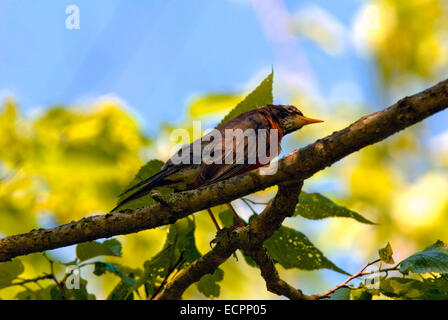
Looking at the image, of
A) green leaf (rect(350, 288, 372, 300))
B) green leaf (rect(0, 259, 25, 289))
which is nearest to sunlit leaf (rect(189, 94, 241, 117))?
green leaf (rect(0, 259, 25, 289))

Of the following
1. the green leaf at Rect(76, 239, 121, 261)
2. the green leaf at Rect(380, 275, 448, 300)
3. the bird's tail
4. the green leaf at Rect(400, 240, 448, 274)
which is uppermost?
the bird's tail

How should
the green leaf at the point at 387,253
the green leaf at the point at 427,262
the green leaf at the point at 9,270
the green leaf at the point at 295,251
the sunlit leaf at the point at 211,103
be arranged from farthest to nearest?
1. the sunlit leaf at the point at 211,103
2. the green leaf at the point at 295,251
3. the green leaf at the point at 9,270
4. the green leaf at the point at 387,253
5. the green leaf at the point at 427,262

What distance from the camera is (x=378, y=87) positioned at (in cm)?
896

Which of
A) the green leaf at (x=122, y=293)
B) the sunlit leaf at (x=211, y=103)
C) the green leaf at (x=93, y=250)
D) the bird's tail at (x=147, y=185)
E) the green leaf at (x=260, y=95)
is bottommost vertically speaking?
the green leaf at (x=122, y=293)

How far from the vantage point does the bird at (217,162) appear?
4.02 metres

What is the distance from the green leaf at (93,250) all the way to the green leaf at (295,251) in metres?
1.12

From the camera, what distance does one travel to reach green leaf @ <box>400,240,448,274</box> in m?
2.90

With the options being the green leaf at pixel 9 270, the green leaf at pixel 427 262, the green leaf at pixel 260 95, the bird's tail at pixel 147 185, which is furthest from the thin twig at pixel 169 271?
the green leaf at pixel 427 262

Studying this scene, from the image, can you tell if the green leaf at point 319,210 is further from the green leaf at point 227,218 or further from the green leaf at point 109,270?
the green leaf at point 109,270

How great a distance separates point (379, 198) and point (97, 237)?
561 centimetres

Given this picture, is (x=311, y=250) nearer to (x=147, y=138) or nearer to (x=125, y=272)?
(x=125, y=272)

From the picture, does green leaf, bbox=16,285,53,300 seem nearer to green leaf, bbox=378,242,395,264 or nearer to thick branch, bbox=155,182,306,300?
thick branch, bbox=155,182,306,300

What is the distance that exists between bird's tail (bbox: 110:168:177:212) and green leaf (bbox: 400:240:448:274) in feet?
6.21

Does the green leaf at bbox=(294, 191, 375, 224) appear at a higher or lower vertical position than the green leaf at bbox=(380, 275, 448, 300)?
higher
